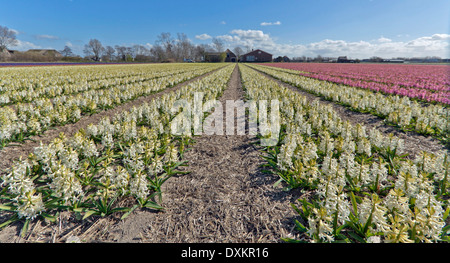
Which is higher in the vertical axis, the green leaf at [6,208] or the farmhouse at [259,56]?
the farmhouse at [259,56]

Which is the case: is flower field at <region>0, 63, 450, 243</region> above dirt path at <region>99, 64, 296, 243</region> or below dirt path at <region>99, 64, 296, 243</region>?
above

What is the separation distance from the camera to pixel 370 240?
115 inches

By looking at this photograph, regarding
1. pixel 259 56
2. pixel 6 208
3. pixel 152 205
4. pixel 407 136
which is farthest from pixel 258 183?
pixel 259 56

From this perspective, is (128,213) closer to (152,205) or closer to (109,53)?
(152,205)

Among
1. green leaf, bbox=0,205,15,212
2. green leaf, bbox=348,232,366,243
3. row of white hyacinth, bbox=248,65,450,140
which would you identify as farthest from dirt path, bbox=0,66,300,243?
row of white hyacinth, bbox=248,65,450,140

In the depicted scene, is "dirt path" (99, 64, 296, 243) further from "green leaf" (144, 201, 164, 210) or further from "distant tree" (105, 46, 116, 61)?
"distant tree" (105, 46, 116, 61)

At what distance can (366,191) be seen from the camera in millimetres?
4430

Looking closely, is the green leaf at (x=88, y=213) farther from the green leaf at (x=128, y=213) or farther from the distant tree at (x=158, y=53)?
the distant tree at (x=158, y=53)

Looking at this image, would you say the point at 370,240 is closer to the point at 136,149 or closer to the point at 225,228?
the point at 225,228

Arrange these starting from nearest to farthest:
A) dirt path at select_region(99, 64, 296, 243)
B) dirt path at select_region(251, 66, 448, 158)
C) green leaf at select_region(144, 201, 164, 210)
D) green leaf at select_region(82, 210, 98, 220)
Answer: dirt path at select_region(99, 64, 296, 243)
green leaf at select_region(82, 210, 98, 220)
green leaf at select_region(144, 201, 164, 210)
dirt path at select_region(251, 66, 448, 158)

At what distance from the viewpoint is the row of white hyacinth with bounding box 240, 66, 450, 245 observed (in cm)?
287

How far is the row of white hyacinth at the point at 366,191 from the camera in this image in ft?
9.42

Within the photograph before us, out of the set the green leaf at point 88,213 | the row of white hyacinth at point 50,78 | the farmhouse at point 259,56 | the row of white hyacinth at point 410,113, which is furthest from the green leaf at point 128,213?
the farmhouse at point 259,56
